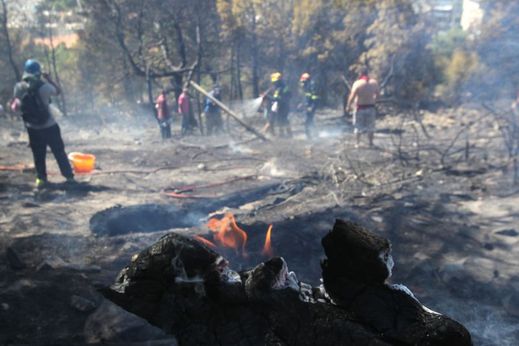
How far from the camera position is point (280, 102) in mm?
12734

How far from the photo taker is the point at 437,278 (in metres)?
4.30

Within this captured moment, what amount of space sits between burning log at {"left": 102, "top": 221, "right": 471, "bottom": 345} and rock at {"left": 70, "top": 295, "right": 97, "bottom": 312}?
7.40ft

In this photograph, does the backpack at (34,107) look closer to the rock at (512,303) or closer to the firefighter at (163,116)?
the rock at (512,303)

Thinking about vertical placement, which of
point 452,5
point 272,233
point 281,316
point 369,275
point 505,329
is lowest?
point 505,329

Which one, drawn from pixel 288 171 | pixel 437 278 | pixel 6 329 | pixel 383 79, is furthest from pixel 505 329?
pixel 383 79

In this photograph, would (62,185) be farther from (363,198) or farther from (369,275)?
(369,275)

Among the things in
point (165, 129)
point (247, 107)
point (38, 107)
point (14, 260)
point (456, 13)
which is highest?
point (456, 13)

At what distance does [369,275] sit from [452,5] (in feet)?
78.4

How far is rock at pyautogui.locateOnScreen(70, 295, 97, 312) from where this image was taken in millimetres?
3484

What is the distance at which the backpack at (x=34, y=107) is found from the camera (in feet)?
20.9

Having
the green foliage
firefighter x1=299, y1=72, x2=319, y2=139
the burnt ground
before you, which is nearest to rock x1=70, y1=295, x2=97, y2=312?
the burnt ground

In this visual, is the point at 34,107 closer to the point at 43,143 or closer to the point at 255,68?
the point at 43,143

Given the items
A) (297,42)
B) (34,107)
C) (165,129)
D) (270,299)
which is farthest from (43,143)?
(297,42)

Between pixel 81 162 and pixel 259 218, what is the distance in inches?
164
